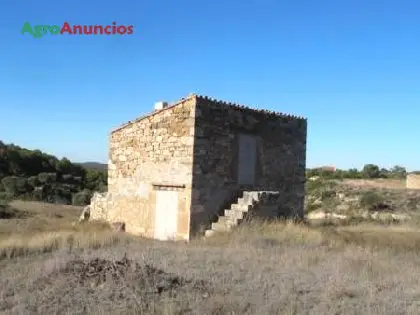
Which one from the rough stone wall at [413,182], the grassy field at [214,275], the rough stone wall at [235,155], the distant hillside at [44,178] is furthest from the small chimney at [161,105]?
the rough stone wall at [413,182]

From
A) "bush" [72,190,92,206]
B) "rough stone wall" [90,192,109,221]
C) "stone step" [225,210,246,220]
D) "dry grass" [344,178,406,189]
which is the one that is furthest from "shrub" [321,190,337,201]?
"stone step" [225,210,246,220]

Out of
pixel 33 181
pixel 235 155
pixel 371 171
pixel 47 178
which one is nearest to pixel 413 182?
pixel 371 171

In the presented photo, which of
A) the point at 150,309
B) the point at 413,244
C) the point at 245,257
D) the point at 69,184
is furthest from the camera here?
the point at 69,184

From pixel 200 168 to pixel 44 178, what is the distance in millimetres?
24891

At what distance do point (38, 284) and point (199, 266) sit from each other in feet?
10.0

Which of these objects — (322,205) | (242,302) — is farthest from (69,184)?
Answer: (242,302)

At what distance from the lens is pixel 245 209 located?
48.6ft

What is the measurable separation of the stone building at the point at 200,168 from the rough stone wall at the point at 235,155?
3cm

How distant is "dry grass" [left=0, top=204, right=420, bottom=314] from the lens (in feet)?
21.6

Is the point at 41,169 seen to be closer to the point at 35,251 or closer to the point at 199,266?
the point at 35,251

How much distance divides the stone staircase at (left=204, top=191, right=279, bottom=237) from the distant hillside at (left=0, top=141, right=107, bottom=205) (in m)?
20.4

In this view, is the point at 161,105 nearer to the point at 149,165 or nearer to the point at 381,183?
the point at 149,165

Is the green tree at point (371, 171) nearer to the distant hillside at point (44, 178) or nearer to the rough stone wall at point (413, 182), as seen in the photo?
the rough stone wall at point (413, 182)

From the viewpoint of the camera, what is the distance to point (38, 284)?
7.72 meters
